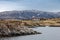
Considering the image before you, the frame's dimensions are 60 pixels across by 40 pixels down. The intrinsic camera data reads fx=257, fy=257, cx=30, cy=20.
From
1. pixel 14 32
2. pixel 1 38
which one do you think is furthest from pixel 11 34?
pixel 1 38

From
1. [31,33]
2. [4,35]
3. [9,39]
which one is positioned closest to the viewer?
[9,39]

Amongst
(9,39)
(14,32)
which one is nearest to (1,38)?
(9,39)

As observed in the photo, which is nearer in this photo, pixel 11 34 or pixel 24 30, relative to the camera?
pixel 11 34

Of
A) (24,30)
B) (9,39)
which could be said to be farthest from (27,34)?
(9,39)

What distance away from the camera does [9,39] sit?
43906 mm

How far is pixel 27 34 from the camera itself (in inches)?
2056

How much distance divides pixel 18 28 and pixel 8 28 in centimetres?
259

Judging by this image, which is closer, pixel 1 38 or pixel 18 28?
pixel 1 38

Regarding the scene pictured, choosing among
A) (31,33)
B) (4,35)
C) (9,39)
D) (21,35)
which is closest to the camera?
(9,39)

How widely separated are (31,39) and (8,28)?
6.67 metres

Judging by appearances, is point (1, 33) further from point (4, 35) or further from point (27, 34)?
point (27, 34)

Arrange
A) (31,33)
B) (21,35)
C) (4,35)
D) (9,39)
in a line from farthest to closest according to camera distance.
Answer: (31,33)
(21,35)
(4,35)
(9,39)

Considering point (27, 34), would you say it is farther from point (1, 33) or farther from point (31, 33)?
point (1, 33)

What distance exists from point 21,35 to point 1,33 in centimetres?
479
